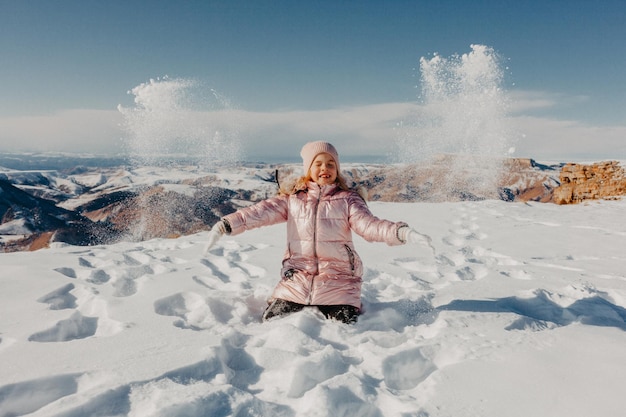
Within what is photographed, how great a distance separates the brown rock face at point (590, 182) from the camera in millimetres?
15328

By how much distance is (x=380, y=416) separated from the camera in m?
1.75

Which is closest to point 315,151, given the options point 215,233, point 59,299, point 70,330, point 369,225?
point 369,225

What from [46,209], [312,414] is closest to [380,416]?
[312,414]

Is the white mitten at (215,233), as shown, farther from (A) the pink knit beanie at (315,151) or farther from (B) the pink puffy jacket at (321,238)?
(A) the pink knit beanie at (315,151)

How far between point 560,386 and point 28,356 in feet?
9.95

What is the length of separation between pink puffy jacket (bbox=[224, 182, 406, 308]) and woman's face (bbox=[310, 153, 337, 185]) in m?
0.08

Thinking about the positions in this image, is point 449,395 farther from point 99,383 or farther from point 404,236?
point 99,383

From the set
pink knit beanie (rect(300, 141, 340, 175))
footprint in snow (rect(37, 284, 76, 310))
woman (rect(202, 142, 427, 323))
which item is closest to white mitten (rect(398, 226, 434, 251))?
woman (rect(202, 142, 427, 323))

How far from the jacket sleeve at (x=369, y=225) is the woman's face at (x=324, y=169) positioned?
0.28 m

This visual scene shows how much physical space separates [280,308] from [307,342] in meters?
0.72

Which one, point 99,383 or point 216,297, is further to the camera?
point 216,297

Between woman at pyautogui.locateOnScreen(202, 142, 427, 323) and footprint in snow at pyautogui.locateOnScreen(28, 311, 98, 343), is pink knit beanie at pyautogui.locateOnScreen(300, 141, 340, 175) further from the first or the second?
footprint in snow at pyautogui.locateOnScreen(28, 311, 98, 343)

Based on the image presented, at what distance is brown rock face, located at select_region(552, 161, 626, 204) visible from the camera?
15328 mm

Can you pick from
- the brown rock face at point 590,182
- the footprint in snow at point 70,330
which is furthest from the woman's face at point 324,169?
the brown rock face at point 590,182
